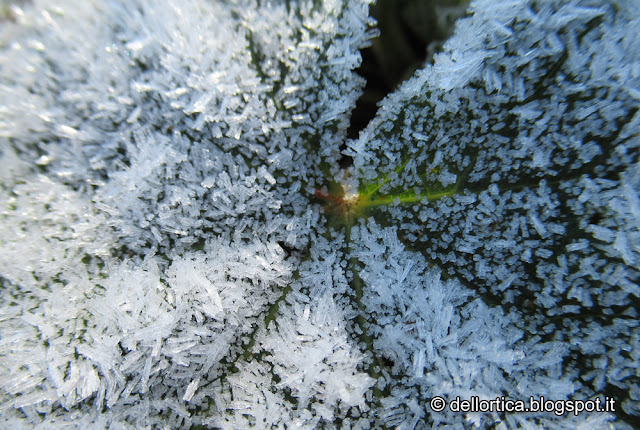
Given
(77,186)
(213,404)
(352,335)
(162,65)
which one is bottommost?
(213,404)

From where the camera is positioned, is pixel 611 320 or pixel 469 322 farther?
pixel 469 322

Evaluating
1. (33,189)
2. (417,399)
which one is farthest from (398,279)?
(33,189)

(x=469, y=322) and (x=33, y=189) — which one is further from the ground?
(x=469, y=322)

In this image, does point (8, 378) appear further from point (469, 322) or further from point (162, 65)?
point (469, 322)

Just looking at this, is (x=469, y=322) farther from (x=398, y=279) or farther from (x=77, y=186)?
(x=77, y=186)

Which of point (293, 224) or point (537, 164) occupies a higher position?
point (537, 164)

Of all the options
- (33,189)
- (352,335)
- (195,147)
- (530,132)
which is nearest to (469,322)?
(352,335)

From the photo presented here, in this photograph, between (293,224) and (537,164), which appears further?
(293,224)
